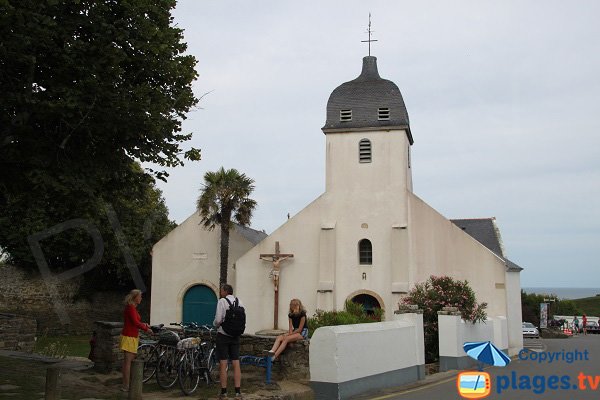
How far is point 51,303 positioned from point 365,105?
64.1 ft

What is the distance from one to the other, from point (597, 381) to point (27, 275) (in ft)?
92.9

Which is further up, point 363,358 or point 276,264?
point 276,264

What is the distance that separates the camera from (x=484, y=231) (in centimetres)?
3259

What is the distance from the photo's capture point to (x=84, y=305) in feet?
113

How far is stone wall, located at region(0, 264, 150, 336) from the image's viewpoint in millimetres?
32844

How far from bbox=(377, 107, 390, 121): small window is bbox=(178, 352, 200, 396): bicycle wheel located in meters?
18.0

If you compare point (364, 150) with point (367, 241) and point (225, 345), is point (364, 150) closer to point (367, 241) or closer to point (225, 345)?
point (367, 241)

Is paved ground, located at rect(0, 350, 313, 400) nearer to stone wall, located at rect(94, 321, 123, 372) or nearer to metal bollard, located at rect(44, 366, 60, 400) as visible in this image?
stone wall, located at rect(94, 321, 123, 372)

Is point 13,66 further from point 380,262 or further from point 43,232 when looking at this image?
point 43,232

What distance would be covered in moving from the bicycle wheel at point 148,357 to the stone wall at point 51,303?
76.0ft

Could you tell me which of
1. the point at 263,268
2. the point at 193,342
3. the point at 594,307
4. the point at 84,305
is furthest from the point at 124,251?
the point at 594,307

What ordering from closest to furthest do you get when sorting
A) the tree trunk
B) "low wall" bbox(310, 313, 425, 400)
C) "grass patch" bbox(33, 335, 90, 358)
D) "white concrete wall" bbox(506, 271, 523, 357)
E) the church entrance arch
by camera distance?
"low wall" bbox(310, 313, 425, 400), "grass patch" bbox(33, 335, 90, 358), the church entrance arch, "white concrete wall" bbox(506, 271, 523, 357), the tree trunk

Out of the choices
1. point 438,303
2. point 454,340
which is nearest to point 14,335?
point 454,340

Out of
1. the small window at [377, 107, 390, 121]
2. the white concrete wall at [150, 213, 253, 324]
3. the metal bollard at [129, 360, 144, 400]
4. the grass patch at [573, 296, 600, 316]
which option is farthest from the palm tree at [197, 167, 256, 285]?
the grass patch at [573, 296, 600, 316]
